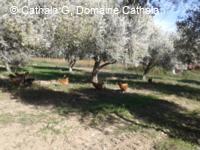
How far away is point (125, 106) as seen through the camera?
79.7ft

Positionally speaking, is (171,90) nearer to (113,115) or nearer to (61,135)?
(113,115)

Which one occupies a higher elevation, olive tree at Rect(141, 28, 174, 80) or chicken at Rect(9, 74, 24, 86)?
olive tree at Rect(141, 28, 174, 80)

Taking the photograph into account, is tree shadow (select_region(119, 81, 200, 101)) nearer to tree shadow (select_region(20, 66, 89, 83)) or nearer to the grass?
tree shadow (select_region(20, 66, 89, 83))

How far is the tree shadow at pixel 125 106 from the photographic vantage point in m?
20.3

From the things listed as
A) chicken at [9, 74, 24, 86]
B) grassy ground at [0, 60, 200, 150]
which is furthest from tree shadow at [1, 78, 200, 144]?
chicken at [9, 74, 24, 86]

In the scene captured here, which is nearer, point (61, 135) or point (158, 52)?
point (61, 135)

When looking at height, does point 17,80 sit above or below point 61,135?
above

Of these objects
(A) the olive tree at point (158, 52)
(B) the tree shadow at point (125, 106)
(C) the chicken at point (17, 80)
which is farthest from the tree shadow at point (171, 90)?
(A) the olive tree at point (158, 52)

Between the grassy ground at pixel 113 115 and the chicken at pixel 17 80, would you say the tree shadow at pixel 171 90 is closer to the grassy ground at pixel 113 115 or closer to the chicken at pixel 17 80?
the grassy ground at pixel 113 115

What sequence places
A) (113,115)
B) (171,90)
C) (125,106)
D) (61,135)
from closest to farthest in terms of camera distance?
(61,135) < (113,115) < (125,106) < (171,90)

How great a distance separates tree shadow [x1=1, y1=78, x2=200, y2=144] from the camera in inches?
800

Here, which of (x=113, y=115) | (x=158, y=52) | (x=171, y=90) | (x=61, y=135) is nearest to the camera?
(x=61, y=135)

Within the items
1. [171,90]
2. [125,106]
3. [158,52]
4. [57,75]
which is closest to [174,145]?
[125,106]

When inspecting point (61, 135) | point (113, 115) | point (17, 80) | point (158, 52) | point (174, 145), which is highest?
point (158, 52)
